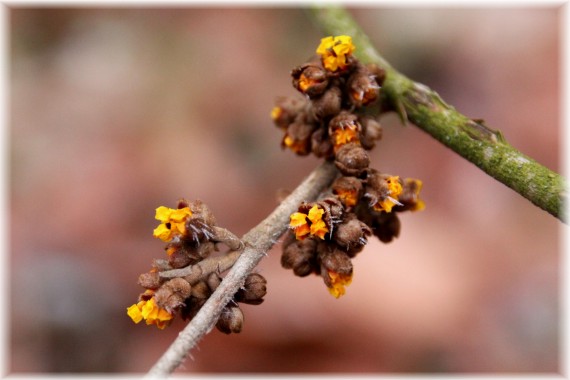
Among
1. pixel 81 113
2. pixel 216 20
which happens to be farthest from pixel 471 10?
pixel 81 113

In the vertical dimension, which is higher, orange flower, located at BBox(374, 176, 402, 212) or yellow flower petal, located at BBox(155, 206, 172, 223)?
orange flower, located at BBox(374, 176, 402, 212)

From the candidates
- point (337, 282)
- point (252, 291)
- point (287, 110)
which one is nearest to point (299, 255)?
point (337, 282)

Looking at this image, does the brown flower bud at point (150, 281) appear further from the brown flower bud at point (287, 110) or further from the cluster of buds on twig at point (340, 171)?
the brown flower bud at point (287, 110)

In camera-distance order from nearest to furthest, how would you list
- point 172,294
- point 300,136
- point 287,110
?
point 172,294 → point 300,136 → point 287,110

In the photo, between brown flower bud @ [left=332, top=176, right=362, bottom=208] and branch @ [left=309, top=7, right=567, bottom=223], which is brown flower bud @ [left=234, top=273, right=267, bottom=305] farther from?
branch @ [left=309, top=7, right=567, bottom=223]

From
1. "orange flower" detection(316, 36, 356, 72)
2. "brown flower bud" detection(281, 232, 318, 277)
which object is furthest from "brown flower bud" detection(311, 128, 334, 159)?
"brown flower bud" detection(281, 232, 318, 277)

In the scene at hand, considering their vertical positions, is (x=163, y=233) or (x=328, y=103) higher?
(x=328, y=103)

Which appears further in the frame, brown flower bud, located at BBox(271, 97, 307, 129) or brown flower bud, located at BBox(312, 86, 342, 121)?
brown flower bud, located at BBox(271, 97, 307, 129)

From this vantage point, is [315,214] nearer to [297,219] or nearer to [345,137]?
[297,219]
